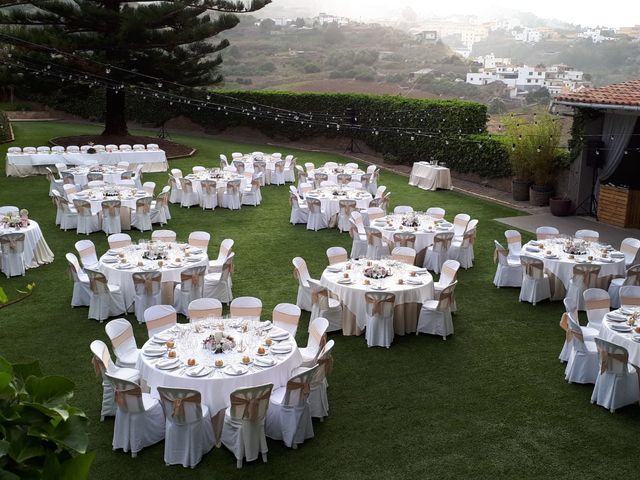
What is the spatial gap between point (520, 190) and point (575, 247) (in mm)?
7474

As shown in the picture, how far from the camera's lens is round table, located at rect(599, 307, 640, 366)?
7520 millimetres

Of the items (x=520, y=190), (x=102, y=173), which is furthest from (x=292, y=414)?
(x=520, y=190)

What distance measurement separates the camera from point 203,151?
26.2 metres

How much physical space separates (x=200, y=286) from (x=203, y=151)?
16.8 meters

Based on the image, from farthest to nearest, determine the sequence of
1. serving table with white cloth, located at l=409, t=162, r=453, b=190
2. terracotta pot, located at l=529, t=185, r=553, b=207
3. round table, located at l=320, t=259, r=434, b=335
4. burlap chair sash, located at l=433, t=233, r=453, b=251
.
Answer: serving table with white cloth, located at l=409, t=162, r=453, b=190 < terracotta pot, located at l=529, t=185, r=553, b=207 < burlap chair sash, located at l=433, t=233, r=453, b=251 < round table, located at l=320, t=259, r=434, b=335

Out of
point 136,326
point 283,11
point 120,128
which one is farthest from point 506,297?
point 283,11

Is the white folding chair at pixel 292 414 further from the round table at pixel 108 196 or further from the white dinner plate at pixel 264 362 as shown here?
the round table at pixel 108 196

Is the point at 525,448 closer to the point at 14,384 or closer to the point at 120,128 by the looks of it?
the point at 14,384

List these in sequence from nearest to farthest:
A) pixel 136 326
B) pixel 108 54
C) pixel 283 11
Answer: pixel 136 326 → pixel 108 54 → pixel 283 11

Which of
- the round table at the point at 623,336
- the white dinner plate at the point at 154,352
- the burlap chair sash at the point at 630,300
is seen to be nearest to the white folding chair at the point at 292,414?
the white dinner plate at the point at 154,352

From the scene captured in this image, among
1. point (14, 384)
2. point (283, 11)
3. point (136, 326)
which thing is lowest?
point (136, 326)

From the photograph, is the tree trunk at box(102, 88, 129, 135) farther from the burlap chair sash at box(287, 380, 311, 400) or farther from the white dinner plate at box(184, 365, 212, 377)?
the burlap chair sash at box(287, 380, 311, 400)

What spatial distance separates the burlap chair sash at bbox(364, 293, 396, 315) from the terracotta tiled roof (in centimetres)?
829

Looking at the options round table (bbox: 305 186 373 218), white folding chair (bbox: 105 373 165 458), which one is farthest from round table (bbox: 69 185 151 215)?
white folding chair (bbox: 105 373 165 458)
